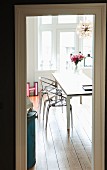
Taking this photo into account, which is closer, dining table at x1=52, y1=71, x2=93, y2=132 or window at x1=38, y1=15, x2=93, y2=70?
dining table at x1=52, y1=71, x2=93, y2=132

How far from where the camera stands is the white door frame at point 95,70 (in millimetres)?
3494

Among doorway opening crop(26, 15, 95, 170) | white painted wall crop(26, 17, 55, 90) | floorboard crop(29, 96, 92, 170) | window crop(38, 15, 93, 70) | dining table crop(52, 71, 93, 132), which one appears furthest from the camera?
window crop(38, 15, 93, 70)

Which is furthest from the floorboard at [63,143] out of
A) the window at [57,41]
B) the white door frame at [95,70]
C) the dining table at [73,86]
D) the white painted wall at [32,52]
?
the window at [57,41]

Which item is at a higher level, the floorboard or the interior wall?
the interior wall

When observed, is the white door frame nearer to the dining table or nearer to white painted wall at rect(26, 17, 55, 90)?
the dining table

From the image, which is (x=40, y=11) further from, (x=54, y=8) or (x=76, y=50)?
(x=76, y=50)

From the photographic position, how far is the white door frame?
3.49 metres

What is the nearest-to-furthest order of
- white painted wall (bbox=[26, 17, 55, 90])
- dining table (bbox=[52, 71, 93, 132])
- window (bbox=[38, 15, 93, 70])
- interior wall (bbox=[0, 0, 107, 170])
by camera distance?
interior wall (bbox=[0, 0, 107, 170]) → dining table (bbox=[52, 71, 93, 132]) → white painted wall (bbox=[26, 17, 55, 90]) → window (bbox=[38, 15, 93, 70])

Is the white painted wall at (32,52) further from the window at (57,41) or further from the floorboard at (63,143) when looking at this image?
the floorboard at (63,143)

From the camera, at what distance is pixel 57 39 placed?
9.77 meters

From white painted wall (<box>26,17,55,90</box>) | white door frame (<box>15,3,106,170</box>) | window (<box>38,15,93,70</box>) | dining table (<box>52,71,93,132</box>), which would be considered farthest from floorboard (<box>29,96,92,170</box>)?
window (<box>38,15,93,70</box>)

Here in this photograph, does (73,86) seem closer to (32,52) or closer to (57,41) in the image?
(32,52)

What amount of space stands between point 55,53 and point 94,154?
251 inches
